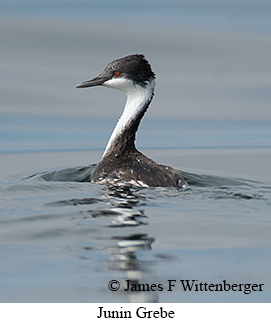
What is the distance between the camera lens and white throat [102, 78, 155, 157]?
858 cm

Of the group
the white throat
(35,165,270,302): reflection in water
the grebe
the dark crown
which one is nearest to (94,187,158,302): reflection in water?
(35,165,270,302): reflection in water

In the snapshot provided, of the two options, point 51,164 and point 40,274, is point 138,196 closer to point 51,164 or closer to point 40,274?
point 40,274

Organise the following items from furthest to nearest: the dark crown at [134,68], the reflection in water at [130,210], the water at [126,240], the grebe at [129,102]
→ the dark crown at [134,68] → the grebe at [129,102] → the reflection in water at [130,210] → the water at [126,240]

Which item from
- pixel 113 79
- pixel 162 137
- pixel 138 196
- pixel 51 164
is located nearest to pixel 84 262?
pixel 138 196

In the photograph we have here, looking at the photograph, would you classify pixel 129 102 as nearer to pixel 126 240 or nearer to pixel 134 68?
pixel 134 68

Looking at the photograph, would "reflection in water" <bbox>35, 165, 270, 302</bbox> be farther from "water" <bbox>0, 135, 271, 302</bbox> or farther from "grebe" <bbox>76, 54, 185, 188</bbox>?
"grebe" <bbox>76, 54, 185, 188</bbox>

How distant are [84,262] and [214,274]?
2.80ft

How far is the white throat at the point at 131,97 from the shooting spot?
28.1ft

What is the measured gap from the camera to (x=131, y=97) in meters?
8.69

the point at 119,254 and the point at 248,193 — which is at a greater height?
the point at 248,193

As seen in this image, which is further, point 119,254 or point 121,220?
point 121,220

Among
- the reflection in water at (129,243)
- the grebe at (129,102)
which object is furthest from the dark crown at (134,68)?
the reflection in water at (129,243)

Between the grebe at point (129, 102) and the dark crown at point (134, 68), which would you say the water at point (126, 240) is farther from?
the dark crown at point (134, 68)

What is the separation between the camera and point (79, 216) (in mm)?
6480
